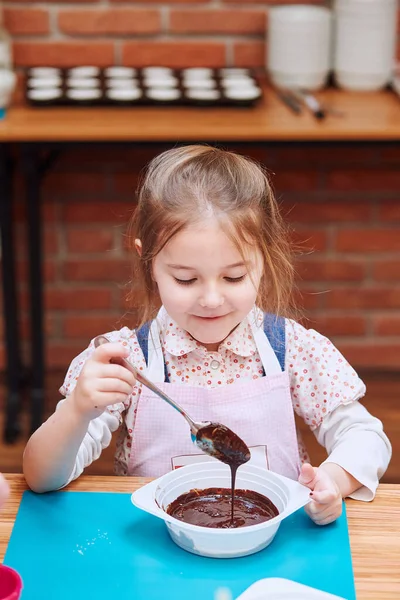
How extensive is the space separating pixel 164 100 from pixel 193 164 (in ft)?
4.03

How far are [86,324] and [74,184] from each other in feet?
1.50

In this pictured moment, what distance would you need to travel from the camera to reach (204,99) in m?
2.47

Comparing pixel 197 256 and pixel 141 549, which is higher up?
pixel 197 256

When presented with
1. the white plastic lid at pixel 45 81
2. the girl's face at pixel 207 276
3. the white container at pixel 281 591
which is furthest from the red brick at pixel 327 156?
the white container at pixel 281 591

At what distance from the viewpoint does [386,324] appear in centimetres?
309

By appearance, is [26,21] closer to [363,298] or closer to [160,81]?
[160,81]

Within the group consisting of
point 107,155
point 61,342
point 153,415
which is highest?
point 153,415

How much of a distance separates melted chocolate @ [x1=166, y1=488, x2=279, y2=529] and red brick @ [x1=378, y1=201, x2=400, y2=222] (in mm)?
1942

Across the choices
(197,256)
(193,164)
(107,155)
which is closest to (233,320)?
(197,256)

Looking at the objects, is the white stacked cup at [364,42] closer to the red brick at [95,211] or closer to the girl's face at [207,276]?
the red brick at [95,211]

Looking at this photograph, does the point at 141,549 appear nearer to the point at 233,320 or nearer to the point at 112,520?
the point at 112,520

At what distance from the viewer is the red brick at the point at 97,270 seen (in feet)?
9.79

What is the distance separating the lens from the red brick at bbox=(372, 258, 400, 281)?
3016 mm

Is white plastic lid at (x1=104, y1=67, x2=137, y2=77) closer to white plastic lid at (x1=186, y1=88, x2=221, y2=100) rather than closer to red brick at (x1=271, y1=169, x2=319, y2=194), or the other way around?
white plastic lid at (x1=186, y1=88, x2=221, y2=100)
